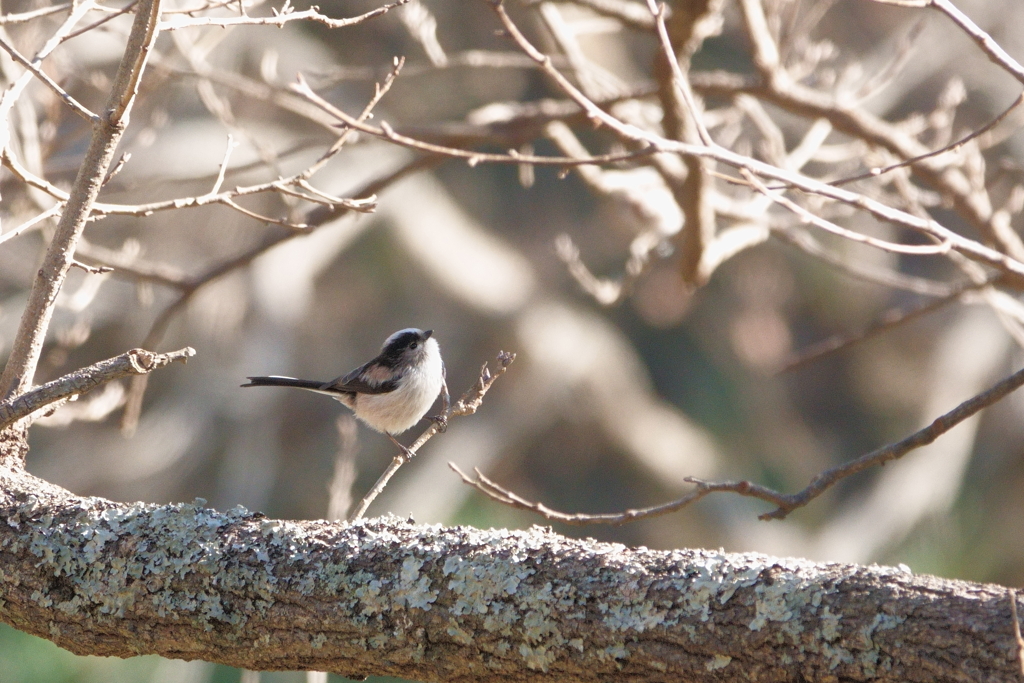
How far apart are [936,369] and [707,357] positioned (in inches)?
107

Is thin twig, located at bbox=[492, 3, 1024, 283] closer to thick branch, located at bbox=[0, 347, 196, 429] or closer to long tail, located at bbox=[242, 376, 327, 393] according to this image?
thick branch, located at bbox=[0, 347, 196, 429]

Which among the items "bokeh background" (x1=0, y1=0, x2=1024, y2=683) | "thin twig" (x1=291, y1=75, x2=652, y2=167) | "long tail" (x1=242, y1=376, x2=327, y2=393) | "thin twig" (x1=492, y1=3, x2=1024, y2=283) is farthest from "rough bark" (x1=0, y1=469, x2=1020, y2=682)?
"bokeh background" (x1=0, y1=0, x2=1024, y2=683)

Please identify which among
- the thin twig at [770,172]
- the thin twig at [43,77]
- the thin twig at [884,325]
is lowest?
the thin twig at [43,77]

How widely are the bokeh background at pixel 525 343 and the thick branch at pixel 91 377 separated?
206 inches

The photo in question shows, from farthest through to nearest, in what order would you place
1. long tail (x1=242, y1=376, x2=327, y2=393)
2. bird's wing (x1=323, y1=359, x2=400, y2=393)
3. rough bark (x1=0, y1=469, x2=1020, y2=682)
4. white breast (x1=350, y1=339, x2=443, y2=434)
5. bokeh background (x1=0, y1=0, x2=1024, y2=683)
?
bokeh background (x1=0, y1=0, x2=1024, y2=683) → bird's wing (x1=323, y1=359, x2=400, y2=393) → white breast (x1=350, y1=339, x2=443, y2=434) → long tail (x1=242, y1=376, x2=327, y2=393) → rough bark (x1=0, y1=469, x2=1020, y2=682)

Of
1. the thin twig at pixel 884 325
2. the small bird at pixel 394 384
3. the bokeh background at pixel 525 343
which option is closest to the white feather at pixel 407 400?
the small bird at pixel 394 384

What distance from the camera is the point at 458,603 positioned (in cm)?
192

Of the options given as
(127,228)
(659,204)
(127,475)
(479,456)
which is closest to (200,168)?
(127,228)

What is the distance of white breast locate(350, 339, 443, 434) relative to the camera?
4.22m

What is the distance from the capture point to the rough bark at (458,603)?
170 cm

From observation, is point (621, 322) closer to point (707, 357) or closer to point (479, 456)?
point (707, 357)

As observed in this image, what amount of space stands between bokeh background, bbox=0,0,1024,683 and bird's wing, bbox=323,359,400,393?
126 inches

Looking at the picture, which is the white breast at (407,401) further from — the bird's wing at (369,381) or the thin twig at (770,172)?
the thin twig at (770,172)

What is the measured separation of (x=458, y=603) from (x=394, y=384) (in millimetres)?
2481
